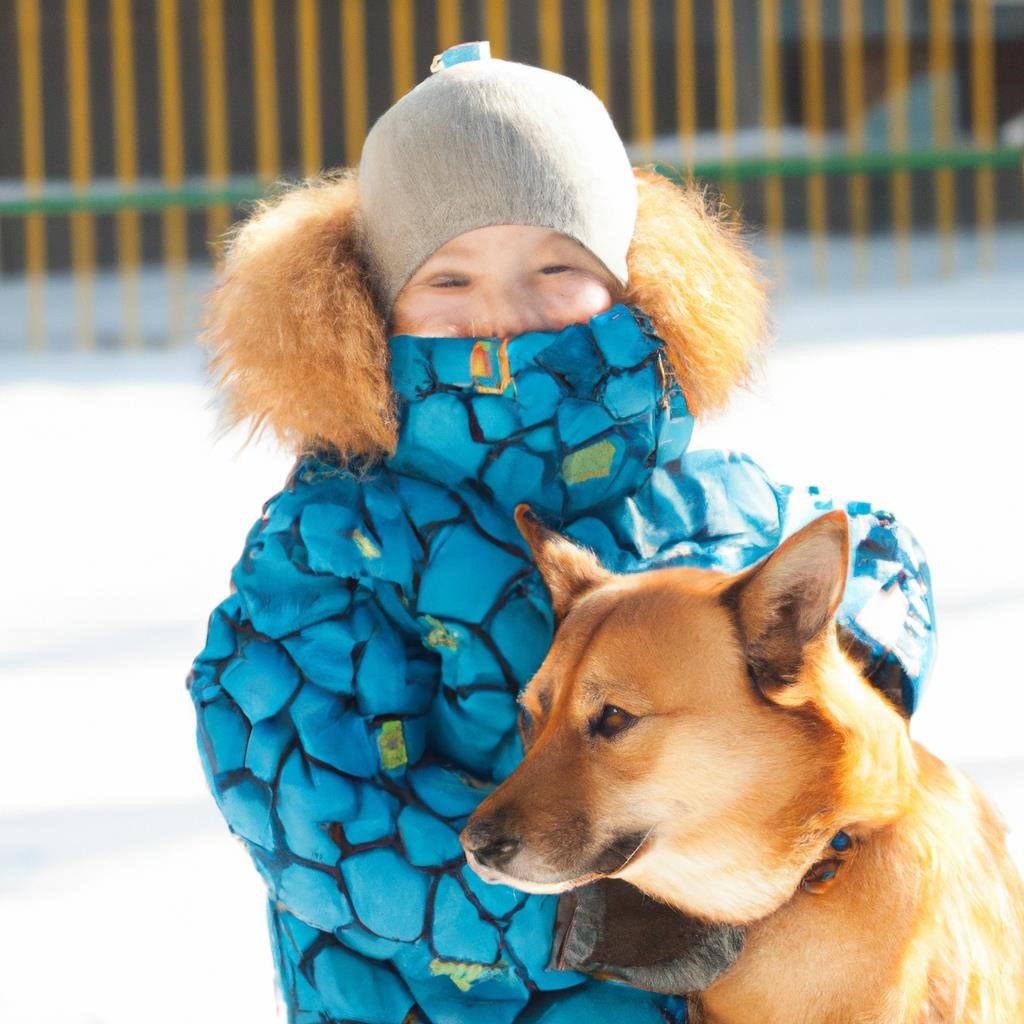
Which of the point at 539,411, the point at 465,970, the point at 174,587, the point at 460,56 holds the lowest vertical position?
the point at 174,587

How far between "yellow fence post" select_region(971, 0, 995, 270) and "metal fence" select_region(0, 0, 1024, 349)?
0.02 metres

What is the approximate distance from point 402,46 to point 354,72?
1.15 ft

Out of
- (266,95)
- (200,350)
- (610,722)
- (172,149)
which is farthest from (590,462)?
(266,95)

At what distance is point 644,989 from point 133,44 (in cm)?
859

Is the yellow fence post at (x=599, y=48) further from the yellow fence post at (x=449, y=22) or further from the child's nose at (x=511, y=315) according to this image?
the child's nose at (x=511, y=315)

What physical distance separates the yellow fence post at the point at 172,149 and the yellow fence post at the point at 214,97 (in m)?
0.16

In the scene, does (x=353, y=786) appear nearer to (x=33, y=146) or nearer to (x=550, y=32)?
(x=550, y=32)

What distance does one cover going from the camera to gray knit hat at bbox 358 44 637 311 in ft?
5.69

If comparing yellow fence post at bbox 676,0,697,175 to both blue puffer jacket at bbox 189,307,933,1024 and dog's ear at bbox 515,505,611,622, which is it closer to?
blue puffer jacket at bbox 189,307,933,1024

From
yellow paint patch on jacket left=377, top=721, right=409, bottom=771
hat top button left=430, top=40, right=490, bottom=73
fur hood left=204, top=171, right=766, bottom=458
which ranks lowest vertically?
yellow paint patch on jacket left=377, top=721, right=409, bottom=771

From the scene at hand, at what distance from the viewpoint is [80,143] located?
8758mm

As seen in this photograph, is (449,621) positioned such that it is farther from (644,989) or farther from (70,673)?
(70,673)

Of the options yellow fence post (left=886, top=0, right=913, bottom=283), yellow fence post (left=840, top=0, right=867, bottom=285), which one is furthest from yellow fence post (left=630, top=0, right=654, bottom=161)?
yellow fence post (left=886, top=0, right=913, bottom=283)

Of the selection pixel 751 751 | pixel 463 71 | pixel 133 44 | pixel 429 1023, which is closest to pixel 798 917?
pixel 751 751
